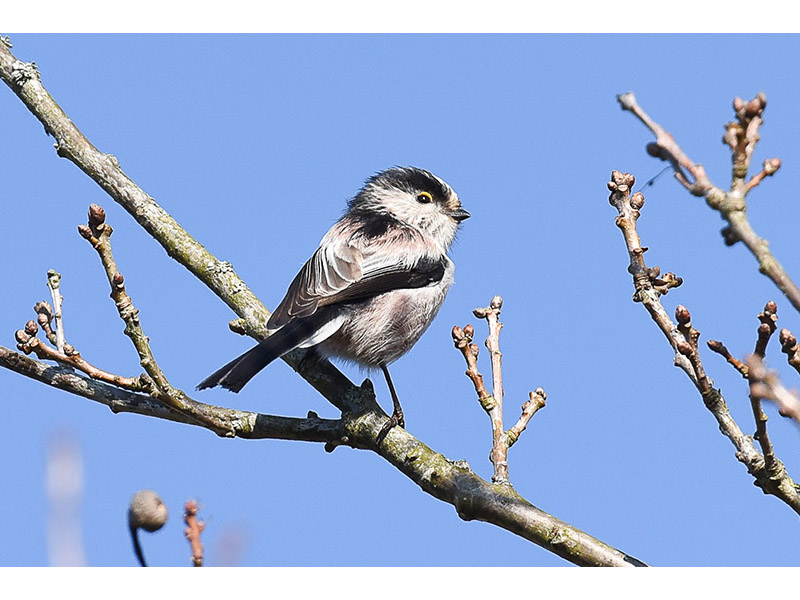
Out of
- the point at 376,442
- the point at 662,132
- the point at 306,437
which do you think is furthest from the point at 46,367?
the point at 662,132

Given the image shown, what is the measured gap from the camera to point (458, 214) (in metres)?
5.64

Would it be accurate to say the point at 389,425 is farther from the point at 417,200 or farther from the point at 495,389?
the point at 417,200

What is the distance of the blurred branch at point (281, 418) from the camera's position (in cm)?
311

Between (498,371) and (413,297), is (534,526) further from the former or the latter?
(413,297)

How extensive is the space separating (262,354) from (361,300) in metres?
0.79

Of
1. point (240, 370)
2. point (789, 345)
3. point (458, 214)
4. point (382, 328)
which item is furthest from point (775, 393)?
point (458, 214)

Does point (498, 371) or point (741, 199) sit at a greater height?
point (498, 371)

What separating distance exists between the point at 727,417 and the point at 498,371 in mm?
1143

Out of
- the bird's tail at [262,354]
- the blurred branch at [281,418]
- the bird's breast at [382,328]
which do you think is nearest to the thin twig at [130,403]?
the blurred branch at [281,418]

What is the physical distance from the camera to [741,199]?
5.77ft

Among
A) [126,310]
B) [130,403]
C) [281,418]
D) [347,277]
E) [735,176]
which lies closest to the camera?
[735,176]

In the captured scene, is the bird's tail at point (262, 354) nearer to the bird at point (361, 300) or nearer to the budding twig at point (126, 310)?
the bird at point (361, 300)

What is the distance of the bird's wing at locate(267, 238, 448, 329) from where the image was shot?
14.5 ft

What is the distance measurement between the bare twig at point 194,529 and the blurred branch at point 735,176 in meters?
1.13
